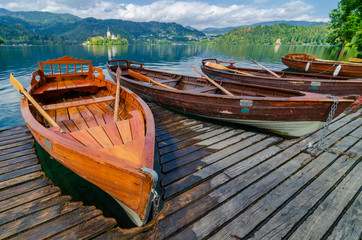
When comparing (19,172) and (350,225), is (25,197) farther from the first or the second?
(350,225)

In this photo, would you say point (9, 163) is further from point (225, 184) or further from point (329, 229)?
point (329, 229)

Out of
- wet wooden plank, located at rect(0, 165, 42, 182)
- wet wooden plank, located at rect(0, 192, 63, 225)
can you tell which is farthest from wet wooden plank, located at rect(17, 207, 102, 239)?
wet wooden plank, located at rect(0, 165, 42, 182)

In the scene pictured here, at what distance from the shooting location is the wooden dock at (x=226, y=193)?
2727mm

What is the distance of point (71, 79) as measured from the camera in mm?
8492

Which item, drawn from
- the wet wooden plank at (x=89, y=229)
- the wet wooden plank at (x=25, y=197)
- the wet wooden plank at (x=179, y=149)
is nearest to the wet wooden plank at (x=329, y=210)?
the wet wooden plank at (x=179, y=149)

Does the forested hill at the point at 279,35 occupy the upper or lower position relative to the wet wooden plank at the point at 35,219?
upper

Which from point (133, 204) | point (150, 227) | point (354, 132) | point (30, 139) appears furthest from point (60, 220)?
point (354, 132)

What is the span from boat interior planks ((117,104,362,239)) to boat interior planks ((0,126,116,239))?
0.48 meters

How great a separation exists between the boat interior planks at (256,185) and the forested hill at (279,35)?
193 m

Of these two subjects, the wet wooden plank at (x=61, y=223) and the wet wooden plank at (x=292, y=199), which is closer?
the wet wooden plank at (x=61, y=223)

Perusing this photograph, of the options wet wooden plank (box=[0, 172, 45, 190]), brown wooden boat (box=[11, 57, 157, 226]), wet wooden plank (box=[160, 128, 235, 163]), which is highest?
brown wooden boat (box=[11, 57, 157, 226])

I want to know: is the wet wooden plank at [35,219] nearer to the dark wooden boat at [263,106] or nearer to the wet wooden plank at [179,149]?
the wet wooden plank at [179,149]

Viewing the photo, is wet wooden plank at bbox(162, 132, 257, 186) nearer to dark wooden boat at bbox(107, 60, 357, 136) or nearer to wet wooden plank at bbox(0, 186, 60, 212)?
dark wooden boat at bbox(107, 60, 357, 136)

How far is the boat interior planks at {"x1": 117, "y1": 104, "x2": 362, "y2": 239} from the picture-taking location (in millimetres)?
2781
